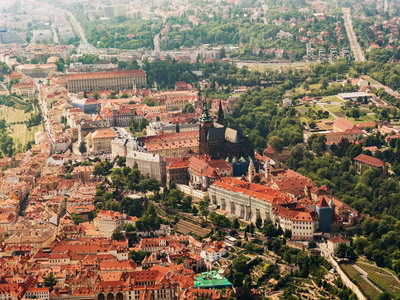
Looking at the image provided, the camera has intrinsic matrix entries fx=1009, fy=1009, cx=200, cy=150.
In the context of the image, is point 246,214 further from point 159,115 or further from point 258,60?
point 258,60

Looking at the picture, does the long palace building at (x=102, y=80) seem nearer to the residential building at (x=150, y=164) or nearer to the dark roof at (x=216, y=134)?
the residential building at (x=150, y=164)

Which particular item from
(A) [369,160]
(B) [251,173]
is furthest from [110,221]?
(A) [369,160]

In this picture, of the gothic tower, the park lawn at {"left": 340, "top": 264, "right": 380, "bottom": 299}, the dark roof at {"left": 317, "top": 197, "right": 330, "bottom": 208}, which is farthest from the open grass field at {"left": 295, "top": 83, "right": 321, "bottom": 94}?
the park lawn at {"left": 340, "top": 264, "right": 380, "bottom": 299}

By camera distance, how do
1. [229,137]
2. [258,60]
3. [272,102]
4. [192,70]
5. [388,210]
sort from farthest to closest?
[258,60]
[192,70]
[272,102]
[229,137]
[388,210]

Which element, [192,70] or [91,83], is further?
[192,70]

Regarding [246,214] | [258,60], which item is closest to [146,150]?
[246,214]

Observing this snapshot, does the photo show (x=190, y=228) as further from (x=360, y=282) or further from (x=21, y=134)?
(x=21, y=134)

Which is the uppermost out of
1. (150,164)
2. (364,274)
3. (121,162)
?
(150,164)
